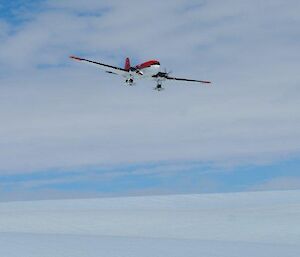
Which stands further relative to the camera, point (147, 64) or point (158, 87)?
point (147, 64)

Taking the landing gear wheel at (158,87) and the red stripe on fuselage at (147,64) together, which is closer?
the landing gear wheel at (158,87)

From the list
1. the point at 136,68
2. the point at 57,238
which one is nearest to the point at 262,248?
the point at 57,238

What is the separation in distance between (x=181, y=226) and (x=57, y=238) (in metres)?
32.3

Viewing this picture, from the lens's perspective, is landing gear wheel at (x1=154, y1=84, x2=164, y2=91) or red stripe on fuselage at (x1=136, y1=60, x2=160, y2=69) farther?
red stripe on fuselage at (x1=136, y1=60, x2=160, y2=69)

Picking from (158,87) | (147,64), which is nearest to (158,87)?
(158,87)

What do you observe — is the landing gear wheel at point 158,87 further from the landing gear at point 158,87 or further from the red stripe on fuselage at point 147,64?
the red stripe on fuselage at point 147,64

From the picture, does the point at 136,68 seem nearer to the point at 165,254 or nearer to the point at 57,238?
the point at 57,238

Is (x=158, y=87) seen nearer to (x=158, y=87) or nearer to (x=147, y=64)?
(x=158, y=87)

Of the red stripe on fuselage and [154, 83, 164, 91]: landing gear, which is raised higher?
the red stripe on fuselage

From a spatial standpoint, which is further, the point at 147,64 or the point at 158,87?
the point at 147,64

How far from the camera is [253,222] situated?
351ft

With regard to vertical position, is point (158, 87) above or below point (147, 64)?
below

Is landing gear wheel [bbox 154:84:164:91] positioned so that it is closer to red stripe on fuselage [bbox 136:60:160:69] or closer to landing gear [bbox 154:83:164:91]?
landing gear [bbox 154:83:164:91]

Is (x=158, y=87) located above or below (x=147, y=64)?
below
